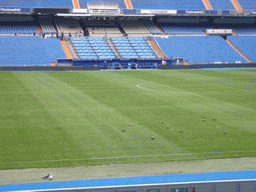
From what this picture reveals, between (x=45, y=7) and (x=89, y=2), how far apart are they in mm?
8559

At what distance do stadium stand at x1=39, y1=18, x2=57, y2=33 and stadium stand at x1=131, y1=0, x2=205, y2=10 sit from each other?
16407mm

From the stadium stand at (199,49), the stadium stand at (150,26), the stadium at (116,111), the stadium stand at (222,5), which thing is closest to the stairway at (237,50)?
the stadium at (116,111)

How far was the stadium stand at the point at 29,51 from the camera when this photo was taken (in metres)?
51.5

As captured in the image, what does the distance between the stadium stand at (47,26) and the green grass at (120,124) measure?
31669mm

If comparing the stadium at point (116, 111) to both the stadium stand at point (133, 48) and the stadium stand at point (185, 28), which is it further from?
the stadium stand at point (185, 28)

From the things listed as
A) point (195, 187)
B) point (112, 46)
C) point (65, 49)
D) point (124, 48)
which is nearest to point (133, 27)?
point (112, 46)

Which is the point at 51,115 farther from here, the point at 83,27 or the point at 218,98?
the point at 83,27

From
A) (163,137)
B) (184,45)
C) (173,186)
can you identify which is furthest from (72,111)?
(184,45)

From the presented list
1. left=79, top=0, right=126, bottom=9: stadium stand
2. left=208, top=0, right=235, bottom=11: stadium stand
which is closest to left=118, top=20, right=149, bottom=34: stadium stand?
left=79, top=0, right=126, bottom=9: stadium stand

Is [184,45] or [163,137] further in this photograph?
[184,45]

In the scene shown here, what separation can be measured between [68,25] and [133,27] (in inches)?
494

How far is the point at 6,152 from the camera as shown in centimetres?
1356

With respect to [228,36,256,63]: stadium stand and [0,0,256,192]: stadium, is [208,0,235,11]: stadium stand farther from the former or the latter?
[0,0,256,192]: stadium

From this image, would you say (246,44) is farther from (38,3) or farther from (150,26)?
(38,3)
